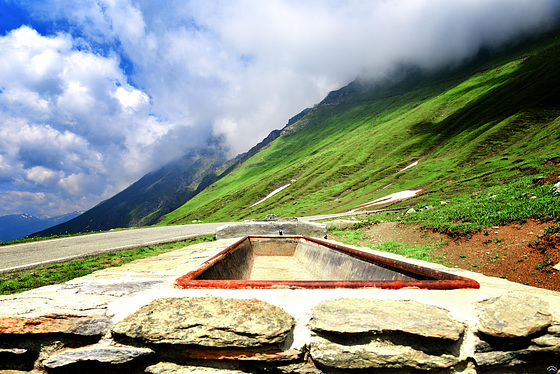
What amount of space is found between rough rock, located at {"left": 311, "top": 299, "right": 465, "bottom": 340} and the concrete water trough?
349 millimetres

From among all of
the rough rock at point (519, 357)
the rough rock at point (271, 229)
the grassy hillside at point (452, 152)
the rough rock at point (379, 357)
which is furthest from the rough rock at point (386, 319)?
the grassy hillside at point (452, 152)

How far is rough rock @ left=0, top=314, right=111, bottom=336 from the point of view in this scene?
186cm

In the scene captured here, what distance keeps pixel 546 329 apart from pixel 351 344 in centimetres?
133

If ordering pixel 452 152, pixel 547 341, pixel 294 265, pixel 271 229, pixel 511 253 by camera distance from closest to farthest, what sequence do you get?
pixel 547 341
pixel 294 265
pixel 511 253
pixel 271 229
pixel 452 152

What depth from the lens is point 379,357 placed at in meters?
1.75

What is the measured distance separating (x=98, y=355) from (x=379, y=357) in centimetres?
202

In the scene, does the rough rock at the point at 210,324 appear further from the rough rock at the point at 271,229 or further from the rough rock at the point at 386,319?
the rough rock at the point at 271,229

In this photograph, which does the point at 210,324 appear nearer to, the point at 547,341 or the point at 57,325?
the point at 57,325

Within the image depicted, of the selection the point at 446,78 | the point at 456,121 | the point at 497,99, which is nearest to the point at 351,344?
the point at 456,121

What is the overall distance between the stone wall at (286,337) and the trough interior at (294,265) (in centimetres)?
98

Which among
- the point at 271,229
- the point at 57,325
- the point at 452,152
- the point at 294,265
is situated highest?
the point at 452,152

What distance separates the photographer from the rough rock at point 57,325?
1861mm

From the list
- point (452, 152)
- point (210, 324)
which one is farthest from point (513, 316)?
point (452, 152)

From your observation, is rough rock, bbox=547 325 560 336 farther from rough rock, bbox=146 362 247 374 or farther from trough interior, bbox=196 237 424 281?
rough rock, bbox=146 362 247 374
